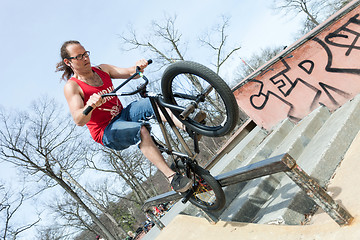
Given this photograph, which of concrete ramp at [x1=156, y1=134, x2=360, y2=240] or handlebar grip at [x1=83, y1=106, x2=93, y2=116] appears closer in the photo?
concrete ramp at [x1=156, y1=134, x2=360, y2=240]

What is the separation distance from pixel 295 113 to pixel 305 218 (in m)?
3.26

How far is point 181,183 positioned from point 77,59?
6.33 feet

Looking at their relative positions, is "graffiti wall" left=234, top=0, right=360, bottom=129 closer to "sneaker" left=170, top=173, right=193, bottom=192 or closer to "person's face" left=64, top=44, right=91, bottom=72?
"sneaker" left=170, top=173, right=193, bottom=192

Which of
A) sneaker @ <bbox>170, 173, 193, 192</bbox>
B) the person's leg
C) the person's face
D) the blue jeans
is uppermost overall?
the person's face

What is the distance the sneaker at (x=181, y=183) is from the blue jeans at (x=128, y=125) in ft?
2.09

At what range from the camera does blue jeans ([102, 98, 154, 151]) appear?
3029 mm

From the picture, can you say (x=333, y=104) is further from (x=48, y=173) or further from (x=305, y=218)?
(x=48, y=173)

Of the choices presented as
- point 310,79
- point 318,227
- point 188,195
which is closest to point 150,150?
point 188,195

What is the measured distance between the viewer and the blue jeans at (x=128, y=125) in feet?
9.94

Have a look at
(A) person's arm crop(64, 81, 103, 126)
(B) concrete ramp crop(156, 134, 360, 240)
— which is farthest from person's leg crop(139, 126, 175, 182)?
(B) concrete ramp crop(156, 134, 360, 240)

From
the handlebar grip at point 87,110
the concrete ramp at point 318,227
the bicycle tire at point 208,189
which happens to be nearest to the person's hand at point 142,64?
the handlebar grip at point 87,110

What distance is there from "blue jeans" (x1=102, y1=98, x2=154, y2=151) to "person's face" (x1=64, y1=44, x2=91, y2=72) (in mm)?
722

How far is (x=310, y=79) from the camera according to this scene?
5.11m

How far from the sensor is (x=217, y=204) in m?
3.14
